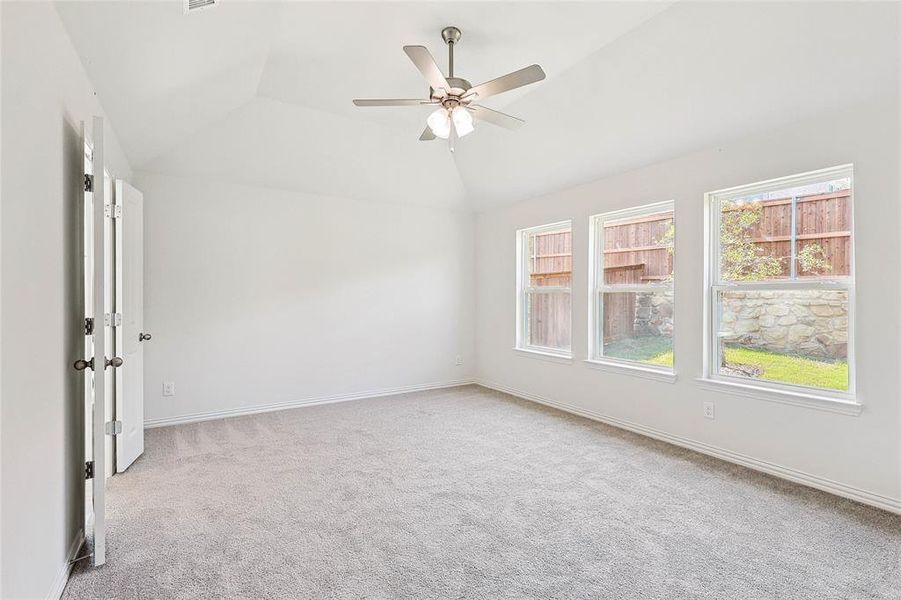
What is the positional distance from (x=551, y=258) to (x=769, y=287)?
2.26 m

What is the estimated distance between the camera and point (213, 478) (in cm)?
294

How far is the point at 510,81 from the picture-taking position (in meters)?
2.38

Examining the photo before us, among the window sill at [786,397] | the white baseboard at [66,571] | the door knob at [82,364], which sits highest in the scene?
the door knob at [82,364]

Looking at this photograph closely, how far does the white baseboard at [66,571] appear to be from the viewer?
174 centimetres

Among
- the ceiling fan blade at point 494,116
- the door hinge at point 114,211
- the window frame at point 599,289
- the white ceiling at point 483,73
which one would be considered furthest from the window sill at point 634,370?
the door hinge at point 114,211

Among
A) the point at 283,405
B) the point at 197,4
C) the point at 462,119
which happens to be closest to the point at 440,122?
the point at 462,119

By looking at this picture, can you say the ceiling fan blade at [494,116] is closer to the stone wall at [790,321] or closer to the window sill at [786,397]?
the stone wall at [790,321]

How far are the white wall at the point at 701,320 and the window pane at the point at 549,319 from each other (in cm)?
29

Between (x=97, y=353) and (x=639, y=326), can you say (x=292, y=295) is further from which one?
(x=639, y=326)

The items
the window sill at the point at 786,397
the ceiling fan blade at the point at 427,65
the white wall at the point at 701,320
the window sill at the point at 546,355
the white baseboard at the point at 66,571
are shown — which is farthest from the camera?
the window sill at the point at 546,355

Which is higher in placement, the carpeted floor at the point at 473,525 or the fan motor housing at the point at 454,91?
the fan motor housing at the point at 454,91

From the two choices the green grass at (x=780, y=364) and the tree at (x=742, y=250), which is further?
the tree at (x=742, y=250)

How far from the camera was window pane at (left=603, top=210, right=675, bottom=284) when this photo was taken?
3.80 meters

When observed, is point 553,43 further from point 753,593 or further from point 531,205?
point 753,593
